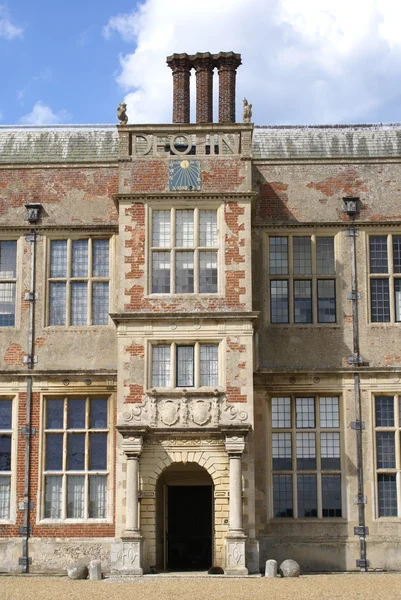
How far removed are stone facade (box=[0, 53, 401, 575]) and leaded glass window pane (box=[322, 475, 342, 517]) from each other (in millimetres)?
42

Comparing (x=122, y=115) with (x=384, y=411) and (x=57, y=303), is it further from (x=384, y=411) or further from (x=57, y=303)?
(x=384, y=411)

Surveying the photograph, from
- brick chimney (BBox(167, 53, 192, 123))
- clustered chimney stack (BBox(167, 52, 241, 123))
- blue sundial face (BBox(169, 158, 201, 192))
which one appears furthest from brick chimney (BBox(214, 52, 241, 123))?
blue sundial face (BBox(169, 158, 201, 192))

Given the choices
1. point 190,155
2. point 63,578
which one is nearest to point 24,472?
point 63,578

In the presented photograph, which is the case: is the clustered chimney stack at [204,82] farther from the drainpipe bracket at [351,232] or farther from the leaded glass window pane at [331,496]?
the leaded glass window pane at [331,496]

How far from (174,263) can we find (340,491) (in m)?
5.87

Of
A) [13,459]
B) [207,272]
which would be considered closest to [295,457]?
[207,272]

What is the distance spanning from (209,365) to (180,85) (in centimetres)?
773

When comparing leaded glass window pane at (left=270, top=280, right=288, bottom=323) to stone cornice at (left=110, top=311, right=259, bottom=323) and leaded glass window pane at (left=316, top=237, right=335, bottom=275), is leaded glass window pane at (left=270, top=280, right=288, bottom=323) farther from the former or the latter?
stone cornice at (left=110, top=311, right=259, bottom=323)

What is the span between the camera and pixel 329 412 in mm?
23375

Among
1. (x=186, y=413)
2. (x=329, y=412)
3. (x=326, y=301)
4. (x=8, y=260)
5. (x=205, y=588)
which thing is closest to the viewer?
(x=205, y=588)

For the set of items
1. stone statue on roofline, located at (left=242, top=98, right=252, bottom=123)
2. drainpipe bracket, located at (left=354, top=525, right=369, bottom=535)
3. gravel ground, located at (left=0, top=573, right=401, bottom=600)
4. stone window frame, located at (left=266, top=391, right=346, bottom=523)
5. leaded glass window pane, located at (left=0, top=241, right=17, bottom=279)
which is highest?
stone statue on roofline, located at (left=242, top=98, right=252, bottom=123)

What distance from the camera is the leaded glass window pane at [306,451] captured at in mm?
23156

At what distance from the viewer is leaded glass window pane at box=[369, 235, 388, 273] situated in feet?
78.1

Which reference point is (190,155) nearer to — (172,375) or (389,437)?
(172,375)
